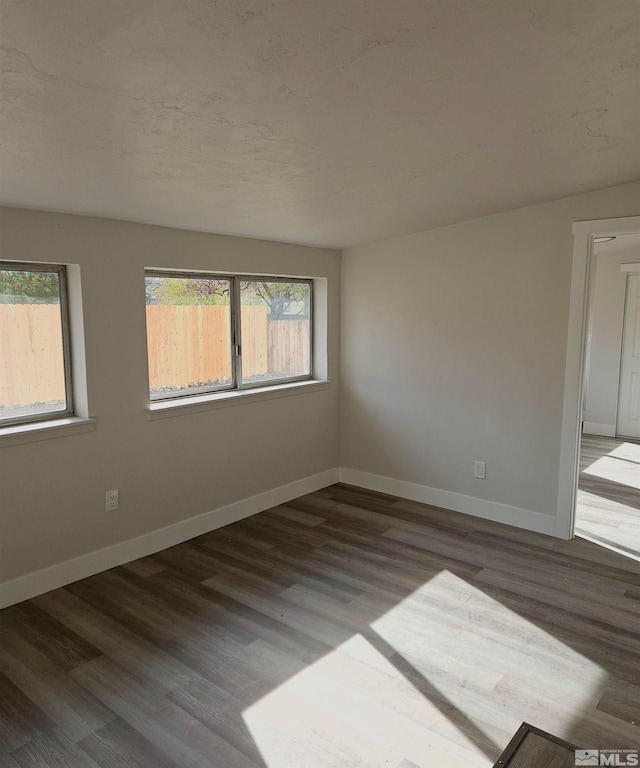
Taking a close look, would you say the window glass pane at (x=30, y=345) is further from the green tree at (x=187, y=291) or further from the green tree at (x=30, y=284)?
the green tree at (x=187, y=291)

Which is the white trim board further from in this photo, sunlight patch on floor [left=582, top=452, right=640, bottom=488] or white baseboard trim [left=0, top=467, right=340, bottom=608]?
sunlight patch on floor [left=582, top=452, right=640, bottom=488]

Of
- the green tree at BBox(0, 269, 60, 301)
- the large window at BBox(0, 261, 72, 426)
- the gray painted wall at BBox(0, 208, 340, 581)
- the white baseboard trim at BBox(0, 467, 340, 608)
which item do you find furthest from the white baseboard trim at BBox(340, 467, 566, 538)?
the green tree at BBox(0, 269, 60, 301)

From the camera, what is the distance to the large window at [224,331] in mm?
3660

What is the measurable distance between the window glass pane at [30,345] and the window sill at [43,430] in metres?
0.08

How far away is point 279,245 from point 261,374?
1.00m

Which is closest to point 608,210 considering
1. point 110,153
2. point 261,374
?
point 261,374

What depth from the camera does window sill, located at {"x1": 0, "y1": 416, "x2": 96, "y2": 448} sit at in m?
2.87

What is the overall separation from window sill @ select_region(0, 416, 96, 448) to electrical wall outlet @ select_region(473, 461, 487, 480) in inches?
105

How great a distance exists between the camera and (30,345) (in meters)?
3.03

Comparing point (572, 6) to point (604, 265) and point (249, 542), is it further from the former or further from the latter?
point (604, 265)

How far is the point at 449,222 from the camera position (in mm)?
4074

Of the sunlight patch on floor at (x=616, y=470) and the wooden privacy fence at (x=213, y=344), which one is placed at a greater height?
the wooden privacy fence at (x=213, y=344)

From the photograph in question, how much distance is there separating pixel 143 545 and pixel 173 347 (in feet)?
4.17

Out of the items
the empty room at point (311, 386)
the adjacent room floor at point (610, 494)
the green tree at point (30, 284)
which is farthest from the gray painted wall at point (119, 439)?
the adjacent room floor at point (610, 494)
